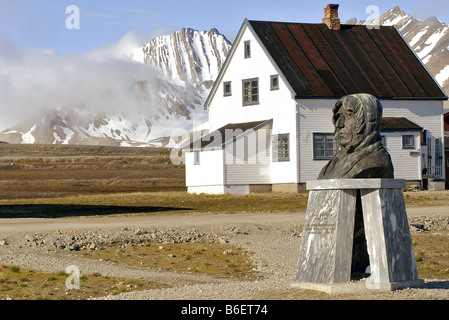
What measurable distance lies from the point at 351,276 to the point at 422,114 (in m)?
36.4

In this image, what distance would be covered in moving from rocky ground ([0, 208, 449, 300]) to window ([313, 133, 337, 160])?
12568mm

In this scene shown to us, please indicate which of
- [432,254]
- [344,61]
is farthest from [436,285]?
[344,61]

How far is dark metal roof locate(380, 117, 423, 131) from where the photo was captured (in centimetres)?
4391

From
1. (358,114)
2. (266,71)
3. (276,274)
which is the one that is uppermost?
(266,71)

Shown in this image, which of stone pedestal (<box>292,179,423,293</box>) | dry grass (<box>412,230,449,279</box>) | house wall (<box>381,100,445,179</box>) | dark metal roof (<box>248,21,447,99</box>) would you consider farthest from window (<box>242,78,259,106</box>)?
stone pedestal (<box>292,179,423,293</box>)

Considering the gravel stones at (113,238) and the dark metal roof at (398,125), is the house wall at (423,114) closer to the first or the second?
the dark metal roof at (398,125)

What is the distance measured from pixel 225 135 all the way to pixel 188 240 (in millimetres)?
23275

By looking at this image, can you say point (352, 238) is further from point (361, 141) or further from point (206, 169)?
point (206, 169)

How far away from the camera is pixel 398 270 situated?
11516mm

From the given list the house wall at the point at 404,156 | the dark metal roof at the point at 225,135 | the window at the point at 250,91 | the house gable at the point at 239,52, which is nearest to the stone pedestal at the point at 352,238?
the house gable at the point at 239,52

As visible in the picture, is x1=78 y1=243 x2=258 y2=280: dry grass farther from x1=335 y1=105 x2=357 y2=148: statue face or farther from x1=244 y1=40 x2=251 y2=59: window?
x1=244 y1=40 x2=251 y2=59: window
